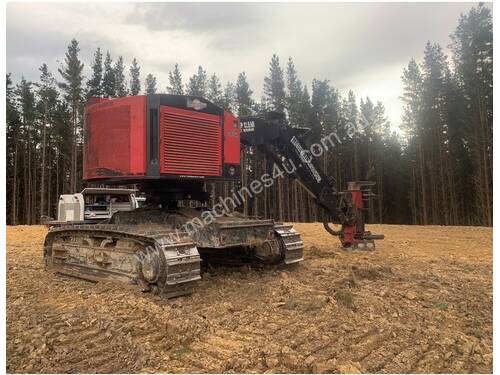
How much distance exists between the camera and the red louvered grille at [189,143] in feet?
24.4

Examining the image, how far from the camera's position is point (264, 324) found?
5285 mm

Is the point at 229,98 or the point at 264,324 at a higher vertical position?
the point at 229,98

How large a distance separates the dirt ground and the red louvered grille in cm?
216

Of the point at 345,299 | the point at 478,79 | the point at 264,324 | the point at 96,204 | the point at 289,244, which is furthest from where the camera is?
the point at 478,79

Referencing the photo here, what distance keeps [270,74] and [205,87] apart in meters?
8.23

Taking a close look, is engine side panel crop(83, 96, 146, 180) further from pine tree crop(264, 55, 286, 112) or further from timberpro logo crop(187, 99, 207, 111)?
pine tree crop(264, 55, 286, 112)

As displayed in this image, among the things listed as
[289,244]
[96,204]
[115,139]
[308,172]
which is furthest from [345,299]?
[96,204]

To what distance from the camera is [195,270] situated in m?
6.66

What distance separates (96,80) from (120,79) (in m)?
4.96

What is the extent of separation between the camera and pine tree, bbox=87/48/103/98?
148ft

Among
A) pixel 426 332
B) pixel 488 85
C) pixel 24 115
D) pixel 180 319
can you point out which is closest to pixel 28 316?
pixel 180 319

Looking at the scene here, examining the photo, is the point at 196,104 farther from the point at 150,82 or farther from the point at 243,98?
the point at 150,82

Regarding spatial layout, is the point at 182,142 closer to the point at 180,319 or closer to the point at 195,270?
the point at 195,270

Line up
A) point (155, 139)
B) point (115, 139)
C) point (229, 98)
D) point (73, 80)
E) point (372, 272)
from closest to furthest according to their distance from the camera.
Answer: point (155, 139), point (115, 139), point (372, 272), point (73, 80), point (229, 98)
